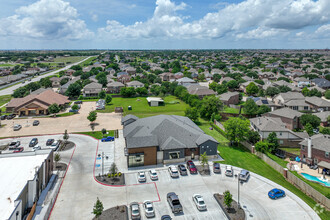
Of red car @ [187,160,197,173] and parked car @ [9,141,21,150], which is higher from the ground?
parked car @ [9,141,21,150]

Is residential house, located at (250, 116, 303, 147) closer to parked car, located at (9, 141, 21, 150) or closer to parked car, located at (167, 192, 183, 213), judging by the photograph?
parked car, located at (167, 192, 183, 213)

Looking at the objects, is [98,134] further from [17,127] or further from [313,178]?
[313,178]

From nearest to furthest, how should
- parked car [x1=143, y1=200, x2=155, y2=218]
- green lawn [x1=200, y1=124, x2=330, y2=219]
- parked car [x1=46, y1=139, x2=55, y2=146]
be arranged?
1. parked car [x1=143, y1=200, x2=155, y2=218]
2. green lawn [x1=200, y1=124, x2=330, y2=219]
3. parked car [x1=46, y1=139, x2=55, y2=146]

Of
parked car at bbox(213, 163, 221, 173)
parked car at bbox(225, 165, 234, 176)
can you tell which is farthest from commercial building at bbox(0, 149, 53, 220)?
parked car at bbox(225, 165, 234, 176)

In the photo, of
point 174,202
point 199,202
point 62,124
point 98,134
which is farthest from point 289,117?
point 62,124

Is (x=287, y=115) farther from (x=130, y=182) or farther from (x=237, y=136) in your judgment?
(x=130, y=182)

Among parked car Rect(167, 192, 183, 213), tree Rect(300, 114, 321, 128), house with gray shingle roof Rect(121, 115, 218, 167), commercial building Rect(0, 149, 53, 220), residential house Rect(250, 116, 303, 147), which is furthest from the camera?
tree Rect(300, 114, 321, 128)
